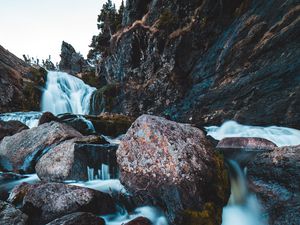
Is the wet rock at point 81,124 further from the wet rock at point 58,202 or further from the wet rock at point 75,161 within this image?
the wet rock at point 58,202

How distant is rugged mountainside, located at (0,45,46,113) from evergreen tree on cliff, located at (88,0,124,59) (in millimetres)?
9189

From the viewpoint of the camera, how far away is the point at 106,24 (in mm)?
31656

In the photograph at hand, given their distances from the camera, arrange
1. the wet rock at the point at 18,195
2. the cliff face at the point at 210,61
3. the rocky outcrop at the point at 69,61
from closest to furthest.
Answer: the wet rock at the point at 18,195 < the cliff face at the point at 210,61 < the rocky outcrop at the point at 69,61

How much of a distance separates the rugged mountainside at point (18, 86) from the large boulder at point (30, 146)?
15.7 meters

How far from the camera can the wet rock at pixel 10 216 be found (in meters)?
3.72

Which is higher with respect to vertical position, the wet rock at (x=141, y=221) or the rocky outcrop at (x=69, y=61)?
the rocky outcrop at (x=69, y=61)

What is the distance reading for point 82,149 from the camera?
20.4 feet

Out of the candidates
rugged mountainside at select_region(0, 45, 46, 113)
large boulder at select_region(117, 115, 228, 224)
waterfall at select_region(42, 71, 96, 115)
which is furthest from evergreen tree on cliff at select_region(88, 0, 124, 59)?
large boulder at select_region(117, 115, 228, 224)

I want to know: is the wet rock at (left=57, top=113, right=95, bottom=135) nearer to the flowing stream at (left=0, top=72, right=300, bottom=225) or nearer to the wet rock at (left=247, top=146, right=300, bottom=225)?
the flowing stream at (left=0, top=72, right=300, bottom=225)

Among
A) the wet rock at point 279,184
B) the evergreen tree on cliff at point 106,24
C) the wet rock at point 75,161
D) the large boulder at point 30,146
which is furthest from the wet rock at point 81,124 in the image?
the evergreen tree on cliff at point 106,24

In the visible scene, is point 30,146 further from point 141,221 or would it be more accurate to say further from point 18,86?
point 18,86

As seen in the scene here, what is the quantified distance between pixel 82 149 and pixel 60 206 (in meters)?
2.11

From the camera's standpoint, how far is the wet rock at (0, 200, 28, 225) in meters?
3.72

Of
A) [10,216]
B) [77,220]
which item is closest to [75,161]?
[10,216]
